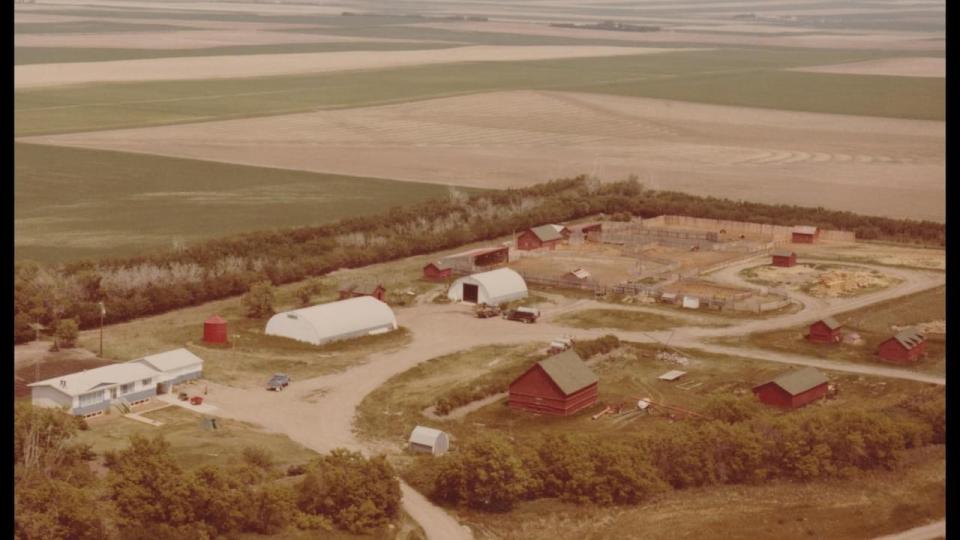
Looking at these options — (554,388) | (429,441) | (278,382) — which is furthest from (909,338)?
(278,382)

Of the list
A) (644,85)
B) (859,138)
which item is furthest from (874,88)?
(859,138)

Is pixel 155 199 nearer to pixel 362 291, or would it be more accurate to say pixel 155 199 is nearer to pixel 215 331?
pixel 362 291

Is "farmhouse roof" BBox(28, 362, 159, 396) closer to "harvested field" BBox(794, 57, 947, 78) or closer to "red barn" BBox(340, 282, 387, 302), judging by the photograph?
"red barn" BBox(340, 282, 387, 302)

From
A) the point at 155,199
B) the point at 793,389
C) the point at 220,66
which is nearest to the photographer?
the point at 793,389

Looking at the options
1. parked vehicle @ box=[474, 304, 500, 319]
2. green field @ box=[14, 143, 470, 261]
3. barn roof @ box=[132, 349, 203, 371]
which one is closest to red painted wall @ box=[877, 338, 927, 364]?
parked vehicle @ box=[474, 304, 500, 319]

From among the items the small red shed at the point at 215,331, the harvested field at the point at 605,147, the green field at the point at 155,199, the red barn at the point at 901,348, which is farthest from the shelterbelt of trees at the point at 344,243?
the red barn at the point at 901,348

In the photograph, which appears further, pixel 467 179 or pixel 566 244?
pixel 467 179
